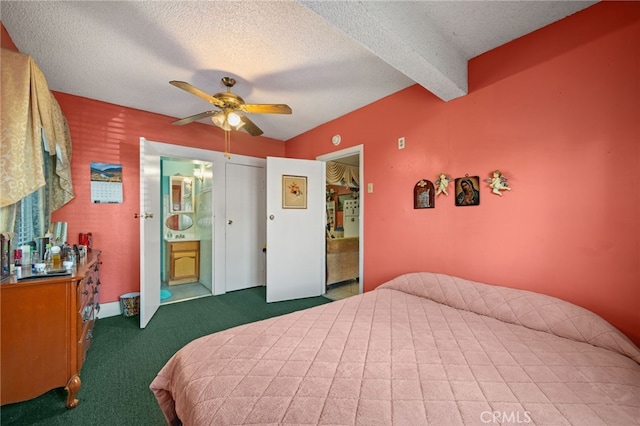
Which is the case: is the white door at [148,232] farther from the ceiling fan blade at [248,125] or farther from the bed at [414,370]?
the bed at [414,370]

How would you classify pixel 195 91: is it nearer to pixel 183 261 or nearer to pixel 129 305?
pixel 129 305

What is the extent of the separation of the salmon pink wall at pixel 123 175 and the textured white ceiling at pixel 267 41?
322mm

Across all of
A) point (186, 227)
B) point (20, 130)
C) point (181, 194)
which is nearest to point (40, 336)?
point (20, 130)

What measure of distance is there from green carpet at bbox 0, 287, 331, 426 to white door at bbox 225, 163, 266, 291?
0.49 metres

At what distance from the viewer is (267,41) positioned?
181 centimetres

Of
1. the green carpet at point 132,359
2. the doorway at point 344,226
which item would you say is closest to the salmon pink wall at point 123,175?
the green carpet at point 132,359

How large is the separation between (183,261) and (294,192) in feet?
8.11

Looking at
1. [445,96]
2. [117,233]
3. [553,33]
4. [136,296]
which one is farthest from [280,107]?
[136,296]

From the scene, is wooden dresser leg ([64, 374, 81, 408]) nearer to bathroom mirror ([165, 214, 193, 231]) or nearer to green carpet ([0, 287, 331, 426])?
green carpet ([0, 287, 331, 426])

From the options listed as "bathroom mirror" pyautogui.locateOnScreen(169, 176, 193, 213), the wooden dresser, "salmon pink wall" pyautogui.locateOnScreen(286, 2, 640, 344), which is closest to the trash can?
the wooden dresser

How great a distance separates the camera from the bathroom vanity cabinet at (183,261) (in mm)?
4270

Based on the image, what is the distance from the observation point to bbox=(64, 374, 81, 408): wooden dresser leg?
1.48 m

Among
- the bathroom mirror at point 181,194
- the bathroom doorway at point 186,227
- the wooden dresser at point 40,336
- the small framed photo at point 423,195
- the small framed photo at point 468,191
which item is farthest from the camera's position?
the bathroom mirror at point 181,194

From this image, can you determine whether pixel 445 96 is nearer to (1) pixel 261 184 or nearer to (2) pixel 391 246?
(2) pixel 391 246
